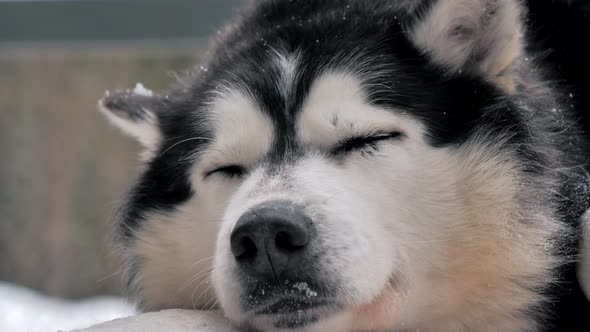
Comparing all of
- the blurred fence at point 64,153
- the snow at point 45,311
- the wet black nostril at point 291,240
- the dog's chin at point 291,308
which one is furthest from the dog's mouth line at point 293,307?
the blurred fence at point 64,153

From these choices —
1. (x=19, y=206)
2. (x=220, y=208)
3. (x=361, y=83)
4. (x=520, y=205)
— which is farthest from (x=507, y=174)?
(x=19, y=206)

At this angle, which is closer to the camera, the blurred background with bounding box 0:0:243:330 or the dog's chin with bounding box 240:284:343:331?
the dog's chin with bounding box 240:284:343:331

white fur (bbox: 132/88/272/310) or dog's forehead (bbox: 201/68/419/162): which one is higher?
dog's forehead (bbox: 201/68/419/162)

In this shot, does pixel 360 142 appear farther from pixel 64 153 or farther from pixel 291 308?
pixel 64 153

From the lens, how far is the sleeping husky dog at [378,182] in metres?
2.33

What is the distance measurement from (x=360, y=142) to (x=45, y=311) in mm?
3303

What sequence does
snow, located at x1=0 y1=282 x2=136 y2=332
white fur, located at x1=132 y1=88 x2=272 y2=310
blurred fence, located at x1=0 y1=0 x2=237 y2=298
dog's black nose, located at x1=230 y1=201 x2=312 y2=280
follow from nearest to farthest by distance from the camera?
dog's black nose, located at x1=230 y1=201 x2=312 y2=280 → white fur, located at x1=132 y1=88 x2=272 y2=310 → snow, located at x1=0 y1=282 x2=136 y2=332 → blurred fence, located at x1=0 y1=0 x2=237 y2=298

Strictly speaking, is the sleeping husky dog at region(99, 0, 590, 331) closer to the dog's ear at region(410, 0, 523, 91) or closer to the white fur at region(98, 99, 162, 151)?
the dog's ear at region(410, 0, 523, 91)

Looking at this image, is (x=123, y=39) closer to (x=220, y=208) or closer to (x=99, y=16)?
(x=99, y=16)

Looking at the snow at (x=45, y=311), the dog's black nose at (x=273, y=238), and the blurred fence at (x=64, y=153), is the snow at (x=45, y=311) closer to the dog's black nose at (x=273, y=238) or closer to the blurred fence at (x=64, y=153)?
the blurred fence at (x=64, y=153)

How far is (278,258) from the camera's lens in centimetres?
226

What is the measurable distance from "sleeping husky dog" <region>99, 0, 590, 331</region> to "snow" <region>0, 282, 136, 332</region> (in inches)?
71.6

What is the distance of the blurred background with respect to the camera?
259 inches

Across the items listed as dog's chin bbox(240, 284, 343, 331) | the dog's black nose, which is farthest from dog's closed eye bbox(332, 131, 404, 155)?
dog's chin bbox(240, 284, 343, 331)
